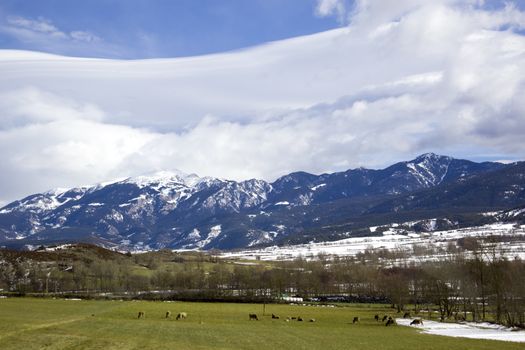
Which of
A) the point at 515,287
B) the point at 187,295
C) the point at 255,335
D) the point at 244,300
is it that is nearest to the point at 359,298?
the point at 244,300

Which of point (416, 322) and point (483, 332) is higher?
point (416, 322)

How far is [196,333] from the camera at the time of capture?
218ft

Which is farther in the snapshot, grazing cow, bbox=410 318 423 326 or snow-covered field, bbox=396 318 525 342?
grazing cow, bbox=410 318 423 326

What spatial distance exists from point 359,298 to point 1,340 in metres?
159

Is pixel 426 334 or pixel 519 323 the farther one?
pixel 519 323

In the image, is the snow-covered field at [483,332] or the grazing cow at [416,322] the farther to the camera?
the grazing cow at [416,322]

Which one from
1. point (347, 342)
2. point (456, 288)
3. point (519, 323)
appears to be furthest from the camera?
point (456, 288)

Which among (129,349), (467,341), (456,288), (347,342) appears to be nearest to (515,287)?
(456,288)

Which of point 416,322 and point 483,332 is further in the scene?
point 416,322

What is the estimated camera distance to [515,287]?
328 feet

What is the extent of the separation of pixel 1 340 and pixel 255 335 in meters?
30.4

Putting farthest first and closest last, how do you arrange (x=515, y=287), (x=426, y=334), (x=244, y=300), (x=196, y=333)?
1. (x=244, y=300)
2. (x=515, y=287)
3. (x=426, y=334)
4. (x=196, y=333)

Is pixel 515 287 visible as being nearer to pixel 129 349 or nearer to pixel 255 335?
pixel 255 335

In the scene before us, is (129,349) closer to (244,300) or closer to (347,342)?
(347,342)
